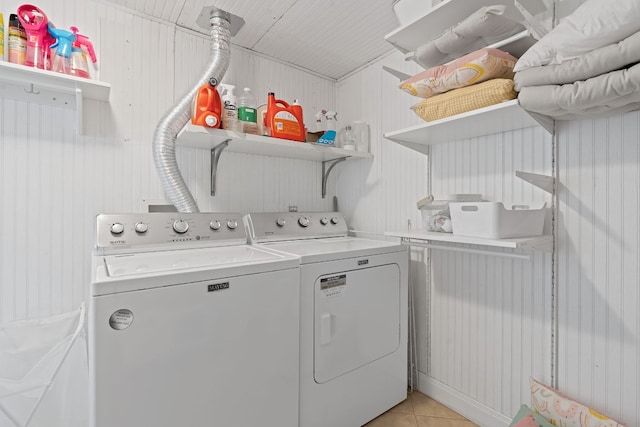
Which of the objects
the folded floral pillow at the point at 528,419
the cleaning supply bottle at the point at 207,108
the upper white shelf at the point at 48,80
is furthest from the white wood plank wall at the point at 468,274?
the upper white shelf at the point at 48,80

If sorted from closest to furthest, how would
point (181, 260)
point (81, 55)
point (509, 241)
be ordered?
point (509, 241) → point (181, 260) → point (81, 55)

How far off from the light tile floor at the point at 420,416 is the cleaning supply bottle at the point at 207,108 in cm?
184

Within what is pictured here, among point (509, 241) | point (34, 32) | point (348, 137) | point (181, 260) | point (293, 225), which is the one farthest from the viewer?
point (348, 137)

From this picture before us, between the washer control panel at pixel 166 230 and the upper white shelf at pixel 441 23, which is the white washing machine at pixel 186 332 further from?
the upper white shelf at pixel 441 23

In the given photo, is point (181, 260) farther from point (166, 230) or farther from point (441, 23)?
point (441, 23)

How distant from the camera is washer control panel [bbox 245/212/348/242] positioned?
6.30 feet

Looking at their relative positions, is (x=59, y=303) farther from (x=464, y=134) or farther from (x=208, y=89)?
(x=464, y=134)

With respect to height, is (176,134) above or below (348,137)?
below

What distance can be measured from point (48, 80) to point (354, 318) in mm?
1831

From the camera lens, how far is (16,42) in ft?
4.57

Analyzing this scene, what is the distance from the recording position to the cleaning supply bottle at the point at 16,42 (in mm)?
1378

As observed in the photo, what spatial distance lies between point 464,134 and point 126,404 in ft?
6.23

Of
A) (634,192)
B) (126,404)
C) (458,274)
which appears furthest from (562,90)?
(126,404)

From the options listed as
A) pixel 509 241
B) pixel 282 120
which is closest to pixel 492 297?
pixel 509 241
